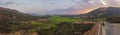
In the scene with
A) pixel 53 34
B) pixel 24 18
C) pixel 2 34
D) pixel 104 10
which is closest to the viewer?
pixel 2 34

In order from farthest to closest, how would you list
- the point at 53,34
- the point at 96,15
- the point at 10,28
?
1. the point at 96,15
2. the point at 53,34
3. the point at 10,28

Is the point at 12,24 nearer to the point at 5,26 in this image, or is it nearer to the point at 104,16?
the point at 5,26

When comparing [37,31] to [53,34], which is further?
[37,31]

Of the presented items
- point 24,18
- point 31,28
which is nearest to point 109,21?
point 24,18

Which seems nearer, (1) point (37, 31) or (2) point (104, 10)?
(1) point (37, 31)

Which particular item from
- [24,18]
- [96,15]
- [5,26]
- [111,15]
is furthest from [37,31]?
[111,15]

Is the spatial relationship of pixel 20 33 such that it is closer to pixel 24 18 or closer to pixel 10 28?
pixel 10 28

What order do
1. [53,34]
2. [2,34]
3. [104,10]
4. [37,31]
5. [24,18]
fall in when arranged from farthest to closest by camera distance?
[104,10]
[24,18]
[37,31]
[53,34]
[2,34]

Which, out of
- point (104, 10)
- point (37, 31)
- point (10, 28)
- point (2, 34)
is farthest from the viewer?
point (104, 10)
